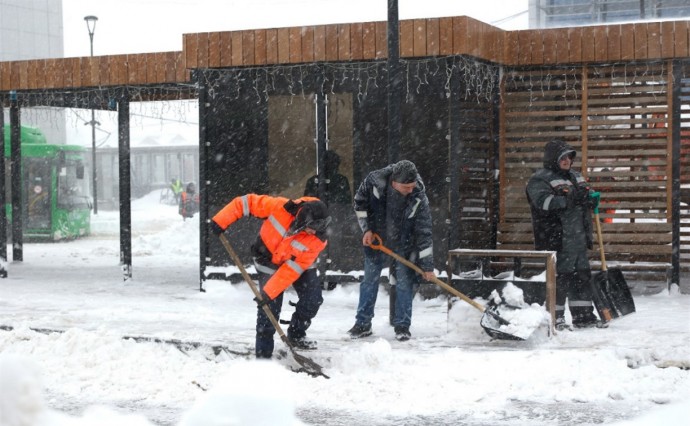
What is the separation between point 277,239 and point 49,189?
18.3 meters

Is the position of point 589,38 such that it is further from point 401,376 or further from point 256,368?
point 256,368

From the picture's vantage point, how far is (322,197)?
41.7ft

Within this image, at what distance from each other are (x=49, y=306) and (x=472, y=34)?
20.1 feet

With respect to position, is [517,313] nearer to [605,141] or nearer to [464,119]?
[464,119]

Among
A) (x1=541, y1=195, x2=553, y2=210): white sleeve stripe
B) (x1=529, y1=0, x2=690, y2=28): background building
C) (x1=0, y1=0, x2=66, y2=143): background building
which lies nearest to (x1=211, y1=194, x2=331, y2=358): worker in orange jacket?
(x1=541, y1=195, x2=553, y2=210): white sleeve stripe

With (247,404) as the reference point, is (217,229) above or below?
above

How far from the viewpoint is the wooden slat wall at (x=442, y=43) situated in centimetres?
1204

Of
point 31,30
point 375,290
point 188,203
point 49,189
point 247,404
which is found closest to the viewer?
point 247,404

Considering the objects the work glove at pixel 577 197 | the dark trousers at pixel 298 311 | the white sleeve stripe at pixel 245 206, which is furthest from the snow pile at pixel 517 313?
the white sleeve stripe at pixel 245 206

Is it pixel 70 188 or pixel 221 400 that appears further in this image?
pixel 70 188

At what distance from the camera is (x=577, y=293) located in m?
10.2

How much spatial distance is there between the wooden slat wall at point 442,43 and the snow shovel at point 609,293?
9.71 feet

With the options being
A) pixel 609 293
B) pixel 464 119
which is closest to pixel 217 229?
pixel 609 293

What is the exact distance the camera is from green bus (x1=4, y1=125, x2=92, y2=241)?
25.2 meters
